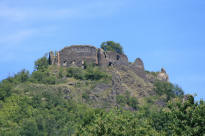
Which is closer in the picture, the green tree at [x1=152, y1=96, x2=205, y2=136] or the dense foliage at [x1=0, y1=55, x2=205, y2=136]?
the green tree at [x1=152, y1=96, x2=205, y2=136]

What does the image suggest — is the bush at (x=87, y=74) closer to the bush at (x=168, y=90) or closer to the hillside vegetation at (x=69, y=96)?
the hillside vegetation at (x=69, y=96)

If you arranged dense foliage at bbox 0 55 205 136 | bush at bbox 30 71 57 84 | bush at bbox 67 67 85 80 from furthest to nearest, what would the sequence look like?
1. bush at bbox 67 67 85 80
2. bush at bbox 30 71 57 84
3. dense foliage at bbox 0 55 205 136

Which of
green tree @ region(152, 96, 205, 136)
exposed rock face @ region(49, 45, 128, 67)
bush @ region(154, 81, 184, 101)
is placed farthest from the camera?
exposed rock face @ region(49, 45, 128, 67)

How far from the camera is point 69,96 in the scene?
88.4 meters

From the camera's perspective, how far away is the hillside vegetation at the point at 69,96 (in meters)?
79.8

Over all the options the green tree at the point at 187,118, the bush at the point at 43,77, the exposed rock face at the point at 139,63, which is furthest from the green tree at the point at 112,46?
the green tree at the point at 187,118

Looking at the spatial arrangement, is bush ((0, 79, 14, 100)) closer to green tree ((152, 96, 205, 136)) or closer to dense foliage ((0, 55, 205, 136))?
dense foliage ((0, 55, 205, 136))

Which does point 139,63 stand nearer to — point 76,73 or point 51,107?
Result: point 76,73

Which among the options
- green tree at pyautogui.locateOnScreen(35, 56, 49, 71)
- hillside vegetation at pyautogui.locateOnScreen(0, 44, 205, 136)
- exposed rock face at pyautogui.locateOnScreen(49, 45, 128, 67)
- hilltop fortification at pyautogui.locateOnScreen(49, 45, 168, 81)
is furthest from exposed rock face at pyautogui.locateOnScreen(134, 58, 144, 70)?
green tree at pyautogui.locateOnScreen(35, 56, 49, 71)

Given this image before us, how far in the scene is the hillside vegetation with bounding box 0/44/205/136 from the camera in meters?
79.8

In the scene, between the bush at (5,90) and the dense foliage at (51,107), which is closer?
the dense foliage at (51,107)

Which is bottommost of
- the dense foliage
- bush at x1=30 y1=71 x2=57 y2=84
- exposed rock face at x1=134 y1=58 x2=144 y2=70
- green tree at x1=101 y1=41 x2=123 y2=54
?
the dense foliage

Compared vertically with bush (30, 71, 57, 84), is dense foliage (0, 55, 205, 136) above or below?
below

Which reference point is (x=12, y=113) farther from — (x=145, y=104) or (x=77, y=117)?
(x=145, y=104)
